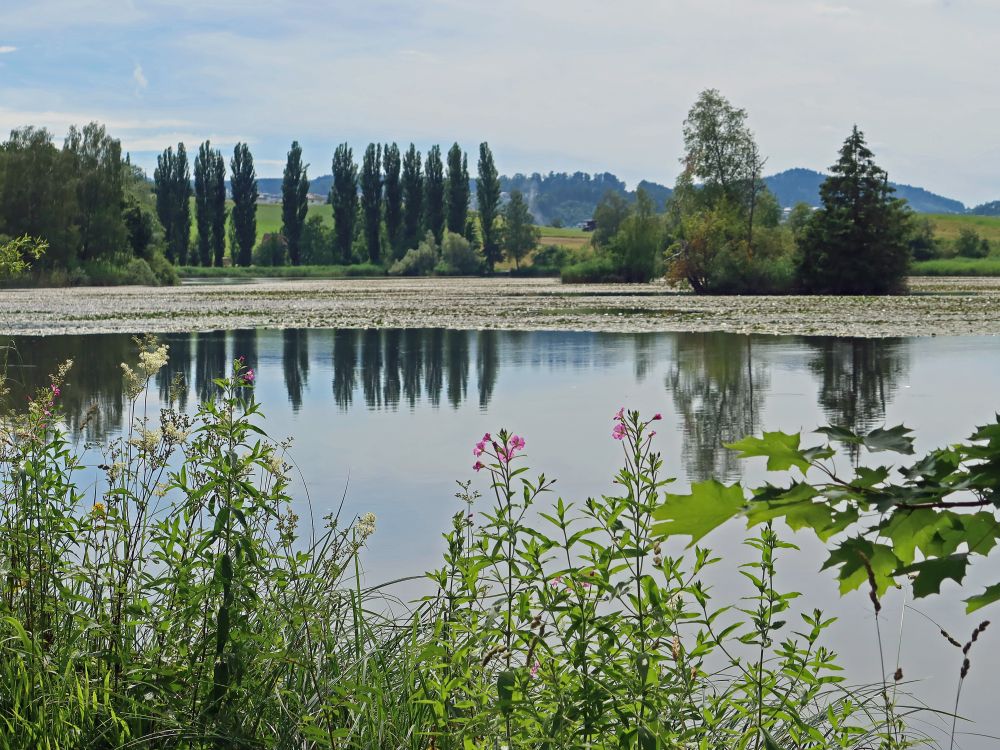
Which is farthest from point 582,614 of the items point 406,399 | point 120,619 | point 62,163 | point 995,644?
point 62,163

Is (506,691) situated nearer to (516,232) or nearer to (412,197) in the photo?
(412,197)

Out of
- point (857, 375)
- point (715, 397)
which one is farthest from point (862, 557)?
point (857, 375)

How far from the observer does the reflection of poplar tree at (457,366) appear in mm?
15911

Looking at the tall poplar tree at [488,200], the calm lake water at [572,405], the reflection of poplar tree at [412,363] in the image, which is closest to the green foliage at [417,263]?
the tall poplar tree at [488,200]

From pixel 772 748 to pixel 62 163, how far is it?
6717cm

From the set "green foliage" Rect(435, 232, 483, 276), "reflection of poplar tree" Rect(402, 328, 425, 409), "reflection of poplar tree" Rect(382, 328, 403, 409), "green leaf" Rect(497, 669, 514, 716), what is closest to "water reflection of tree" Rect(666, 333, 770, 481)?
"reflection of poplar tree" Rect(402, 328, 425, 409)

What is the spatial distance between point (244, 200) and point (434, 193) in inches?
650

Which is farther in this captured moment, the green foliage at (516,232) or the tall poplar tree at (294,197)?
the green foliage at (516,232)

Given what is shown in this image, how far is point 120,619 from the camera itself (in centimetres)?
409

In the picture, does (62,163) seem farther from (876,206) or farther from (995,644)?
(995,644)

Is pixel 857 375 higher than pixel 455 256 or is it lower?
A: lower

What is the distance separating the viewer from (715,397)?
15367 mm

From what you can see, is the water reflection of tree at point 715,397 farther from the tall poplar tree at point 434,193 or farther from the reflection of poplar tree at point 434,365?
the tall poplar tree at point 434,193

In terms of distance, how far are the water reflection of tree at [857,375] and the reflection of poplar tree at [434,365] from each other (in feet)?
17.8
